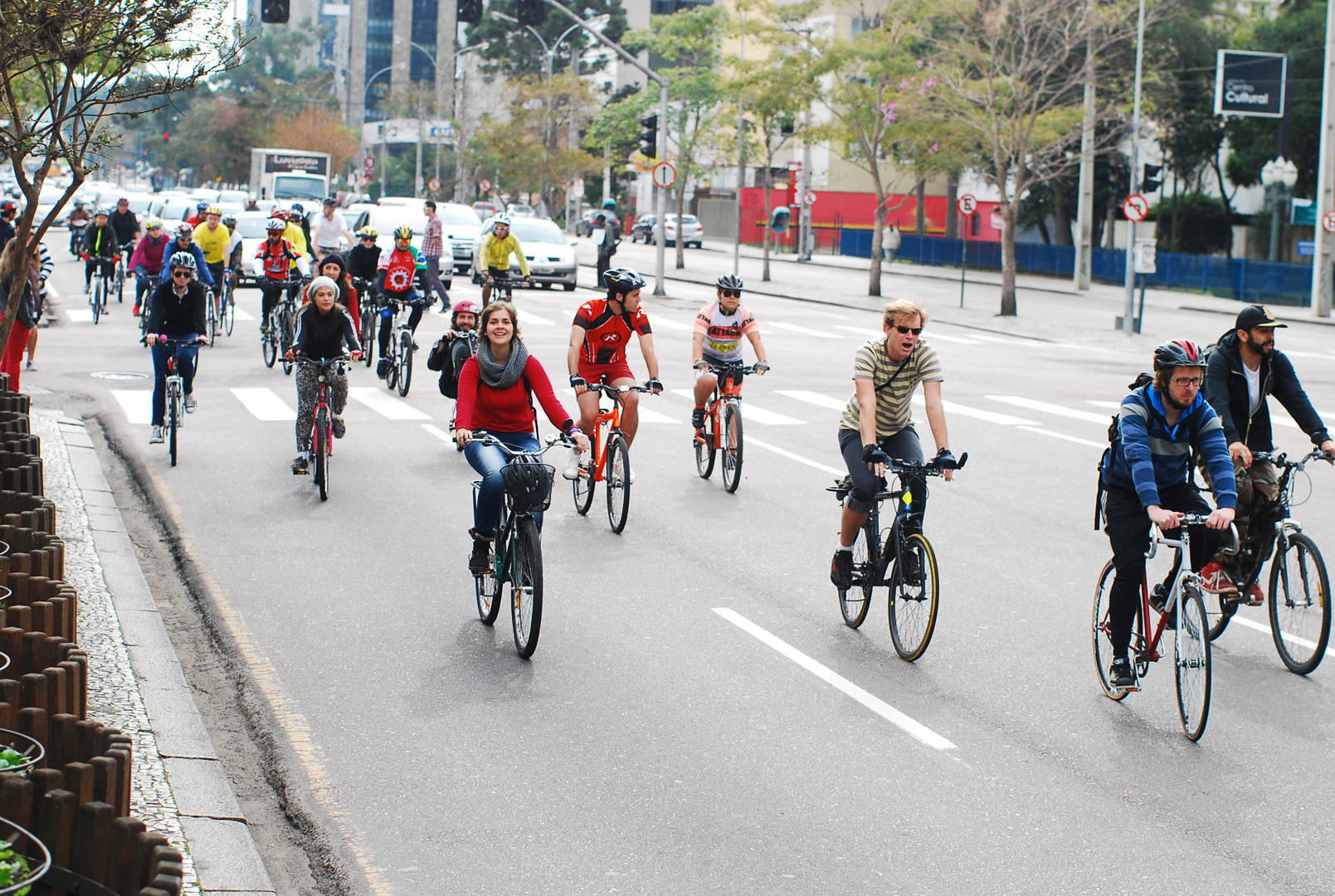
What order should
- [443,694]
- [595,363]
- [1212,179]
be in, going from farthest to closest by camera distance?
[1212,179]
[595,363]
[443,694]

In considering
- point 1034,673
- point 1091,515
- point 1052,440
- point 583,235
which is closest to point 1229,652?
point 1034,673

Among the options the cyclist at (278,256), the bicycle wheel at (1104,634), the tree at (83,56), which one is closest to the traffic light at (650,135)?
the cyclist at (278,256)

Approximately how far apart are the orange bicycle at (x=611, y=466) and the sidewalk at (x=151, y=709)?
3199mm

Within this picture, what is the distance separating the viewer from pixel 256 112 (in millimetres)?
100938

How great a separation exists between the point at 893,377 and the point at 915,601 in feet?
3.92

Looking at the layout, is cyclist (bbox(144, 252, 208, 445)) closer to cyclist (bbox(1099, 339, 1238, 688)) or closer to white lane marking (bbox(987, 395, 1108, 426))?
cyclist (bbox(1099, 339, 1238, 688))

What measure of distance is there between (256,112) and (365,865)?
101953mm

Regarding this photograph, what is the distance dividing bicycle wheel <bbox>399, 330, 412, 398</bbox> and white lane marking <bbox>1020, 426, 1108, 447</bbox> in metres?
7.05

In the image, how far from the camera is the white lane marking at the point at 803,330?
2842 centimetres

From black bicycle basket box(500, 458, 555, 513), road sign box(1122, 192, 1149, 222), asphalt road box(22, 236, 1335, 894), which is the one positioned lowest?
asphalt road box(22, 236, 1335, 894)

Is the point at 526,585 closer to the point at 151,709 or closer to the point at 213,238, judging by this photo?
the point at 151,709

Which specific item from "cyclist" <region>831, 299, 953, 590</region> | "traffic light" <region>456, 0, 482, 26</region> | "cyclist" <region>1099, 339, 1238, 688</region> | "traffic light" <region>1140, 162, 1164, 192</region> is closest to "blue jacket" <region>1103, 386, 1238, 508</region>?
"cyclist" <region>1099, 339, 1238, 688</region>

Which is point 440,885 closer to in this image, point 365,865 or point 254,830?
point 365,865

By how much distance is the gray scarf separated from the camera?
8.27m
